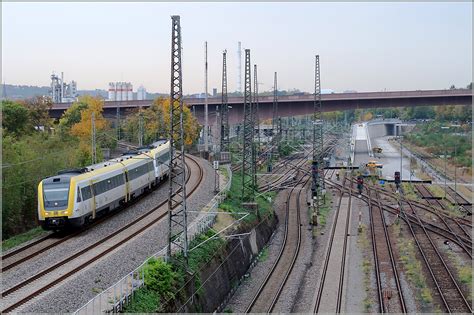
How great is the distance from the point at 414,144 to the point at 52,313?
87026 millimetres

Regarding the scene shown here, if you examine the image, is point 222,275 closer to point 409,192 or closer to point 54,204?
point 54,204

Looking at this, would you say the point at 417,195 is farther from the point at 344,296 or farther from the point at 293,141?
the point at 293,141

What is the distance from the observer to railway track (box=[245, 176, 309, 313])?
20.4 metres

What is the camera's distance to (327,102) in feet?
228

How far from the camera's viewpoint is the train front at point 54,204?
834 inches

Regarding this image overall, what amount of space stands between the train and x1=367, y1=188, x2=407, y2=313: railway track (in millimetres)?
A: 9563

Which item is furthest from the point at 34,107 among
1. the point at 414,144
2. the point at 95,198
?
the point at 414,144

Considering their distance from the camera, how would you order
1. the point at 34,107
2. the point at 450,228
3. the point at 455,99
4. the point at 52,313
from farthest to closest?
the point at 455,99
the point at 34,107
the point at 450,228
the point at 52,313

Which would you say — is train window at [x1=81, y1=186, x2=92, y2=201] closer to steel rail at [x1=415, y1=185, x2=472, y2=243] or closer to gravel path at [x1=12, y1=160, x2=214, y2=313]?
gravel path at [x1=12, y1=160, x2=214, y2=313]

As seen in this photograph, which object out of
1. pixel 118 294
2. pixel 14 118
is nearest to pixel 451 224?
pixel 118 294

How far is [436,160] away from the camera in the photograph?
238ft

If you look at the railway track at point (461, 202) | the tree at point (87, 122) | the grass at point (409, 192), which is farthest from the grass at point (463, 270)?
the tree at point (87, 122)

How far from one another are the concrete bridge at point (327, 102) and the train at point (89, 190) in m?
37.0

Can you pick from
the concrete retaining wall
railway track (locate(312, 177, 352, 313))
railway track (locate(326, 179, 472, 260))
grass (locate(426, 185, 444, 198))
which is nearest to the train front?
the concrete retaining wall
